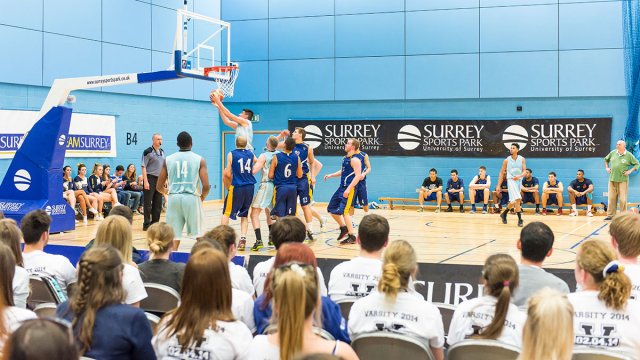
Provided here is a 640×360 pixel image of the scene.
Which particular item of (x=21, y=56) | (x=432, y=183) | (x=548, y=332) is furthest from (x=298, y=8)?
(x=548, y=332)

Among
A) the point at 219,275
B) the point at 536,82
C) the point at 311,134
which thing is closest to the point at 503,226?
the point at 536,82

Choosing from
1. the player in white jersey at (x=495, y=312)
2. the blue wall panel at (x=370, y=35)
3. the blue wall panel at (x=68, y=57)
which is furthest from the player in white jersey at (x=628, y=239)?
the blue wall panel at (x=370, y=35)

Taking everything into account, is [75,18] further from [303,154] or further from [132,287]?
[132,287]

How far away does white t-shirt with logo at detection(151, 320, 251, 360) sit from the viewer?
326 centimetres

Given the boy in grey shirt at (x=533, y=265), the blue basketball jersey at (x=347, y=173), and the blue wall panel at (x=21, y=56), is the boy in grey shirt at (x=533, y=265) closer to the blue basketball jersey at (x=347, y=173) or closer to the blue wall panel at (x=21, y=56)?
the blue basketball jersey at (x=347, y=173)

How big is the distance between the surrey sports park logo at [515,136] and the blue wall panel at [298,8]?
6.45 m

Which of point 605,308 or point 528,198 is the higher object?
point 528,198

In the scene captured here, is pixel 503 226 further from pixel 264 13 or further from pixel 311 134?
pixel 264 13

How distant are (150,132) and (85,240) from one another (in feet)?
25.9

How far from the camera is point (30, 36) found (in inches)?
650

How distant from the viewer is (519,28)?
1989 cm

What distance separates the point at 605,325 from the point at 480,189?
16.5m

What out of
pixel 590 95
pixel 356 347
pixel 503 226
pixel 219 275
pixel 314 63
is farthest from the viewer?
pixel 314 63

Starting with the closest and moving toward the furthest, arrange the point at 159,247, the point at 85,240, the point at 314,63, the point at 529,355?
the point at 529,355 < the point at 159,247 < the point at 85,240 < the point at 314,63
